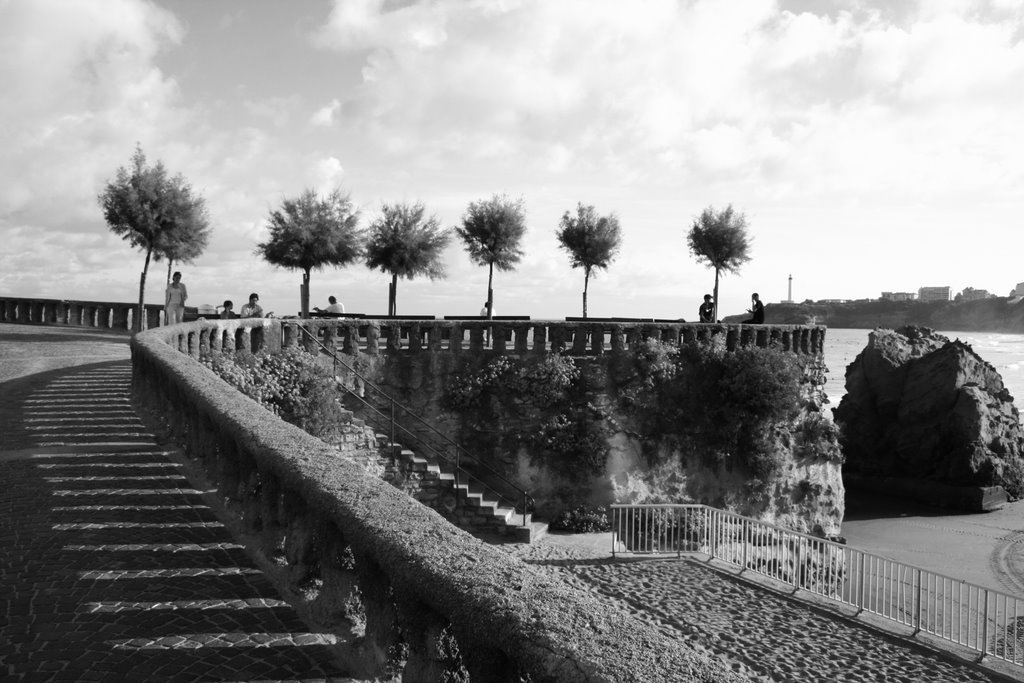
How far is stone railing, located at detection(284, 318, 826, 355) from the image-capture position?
19.8 metres

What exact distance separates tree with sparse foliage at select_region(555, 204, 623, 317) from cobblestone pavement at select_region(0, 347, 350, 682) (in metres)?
28.2

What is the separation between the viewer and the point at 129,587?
205 inches

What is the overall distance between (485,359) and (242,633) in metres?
16.5

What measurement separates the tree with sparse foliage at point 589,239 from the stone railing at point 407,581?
29.2m

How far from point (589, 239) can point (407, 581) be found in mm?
32632

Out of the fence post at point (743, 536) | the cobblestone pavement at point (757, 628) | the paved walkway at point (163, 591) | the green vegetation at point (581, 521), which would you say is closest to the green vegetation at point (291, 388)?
the paved walkway at point (163, 591)

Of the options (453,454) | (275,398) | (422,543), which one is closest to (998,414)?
(453,454)

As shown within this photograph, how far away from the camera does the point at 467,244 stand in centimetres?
3459

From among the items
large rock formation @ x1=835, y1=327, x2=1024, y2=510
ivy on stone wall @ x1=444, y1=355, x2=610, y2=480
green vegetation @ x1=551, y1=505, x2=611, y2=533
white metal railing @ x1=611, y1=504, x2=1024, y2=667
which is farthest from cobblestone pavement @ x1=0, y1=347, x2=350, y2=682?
large rock formation @ x1=835, y1=327, x2=1024, y2=510

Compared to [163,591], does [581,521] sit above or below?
below

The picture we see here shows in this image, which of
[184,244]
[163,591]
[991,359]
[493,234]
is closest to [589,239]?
[493,234]

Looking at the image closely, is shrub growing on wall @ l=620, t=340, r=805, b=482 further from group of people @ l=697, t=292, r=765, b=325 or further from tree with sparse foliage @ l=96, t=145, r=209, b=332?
tree with sparse foliage @ l=96, t=145, r=209, b=332

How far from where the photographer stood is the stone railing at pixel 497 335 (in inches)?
778

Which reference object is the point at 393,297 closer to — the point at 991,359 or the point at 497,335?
the point at 497,335
